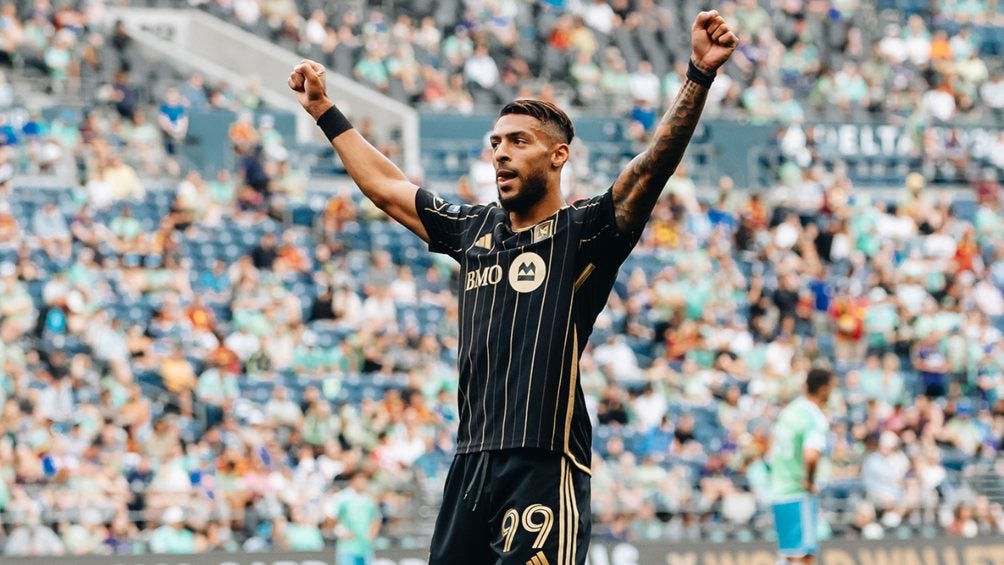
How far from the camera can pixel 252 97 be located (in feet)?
77.9

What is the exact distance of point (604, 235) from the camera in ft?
19.4

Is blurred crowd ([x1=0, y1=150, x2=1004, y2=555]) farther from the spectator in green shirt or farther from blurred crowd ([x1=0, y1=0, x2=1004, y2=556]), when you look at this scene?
the spectator in green shirt

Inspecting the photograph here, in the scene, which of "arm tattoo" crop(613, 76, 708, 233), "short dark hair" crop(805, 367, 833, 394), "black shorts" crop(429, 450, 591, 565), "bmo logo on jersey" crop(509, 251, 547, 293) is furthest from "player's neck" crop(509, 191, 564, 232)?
"short dark hair" crop(805, 367, 833, 394)

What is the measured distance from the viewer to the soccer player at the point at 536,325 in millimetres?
5777

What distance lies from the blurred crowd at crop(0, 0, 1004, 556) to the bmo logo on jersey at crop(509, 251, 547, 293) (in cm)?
842

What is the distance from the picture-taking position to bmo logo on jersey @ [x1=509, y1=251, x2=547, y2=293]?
232 inches

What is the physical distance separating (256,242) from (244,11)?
5.90 metres

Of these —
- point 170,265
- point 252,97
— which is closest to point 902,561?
point 170,265

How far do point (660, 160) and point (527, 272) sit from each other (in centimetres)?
54

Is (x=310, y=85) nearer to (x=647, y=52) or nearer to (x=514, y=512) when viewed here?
(x=514, y=512)

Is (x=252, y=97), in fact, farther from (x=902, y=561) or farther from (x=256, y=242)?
(x=902, y=561)

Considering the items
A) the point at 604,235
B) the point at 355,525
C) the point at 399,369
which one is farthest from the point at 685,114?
the point at 399,369

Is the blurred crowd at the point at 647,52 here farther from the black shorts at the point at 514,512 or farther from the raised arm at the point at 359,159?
the black shorts at the point at 514,512

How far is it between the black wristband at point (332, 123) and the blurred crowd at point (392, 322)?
7.82 meters
